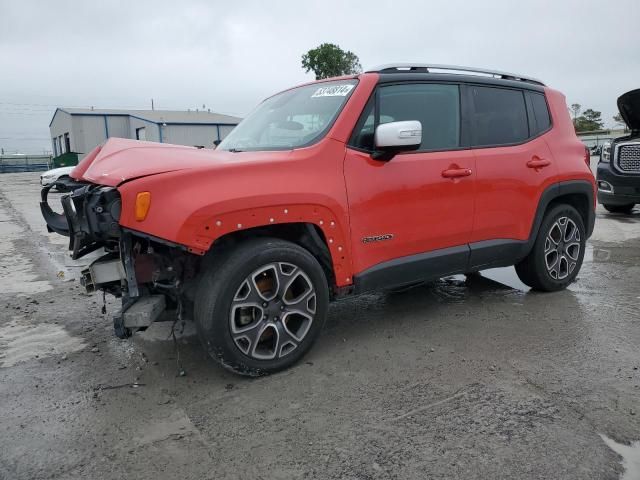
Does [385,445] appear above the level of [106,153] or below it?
below

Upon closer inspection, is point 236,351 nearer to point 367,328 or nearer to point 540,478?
point 367,328

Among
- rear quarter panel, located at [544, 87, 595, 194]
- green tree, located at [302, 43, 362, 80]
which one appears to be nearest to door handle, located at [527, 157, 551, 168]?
rear quarter panel, located at [544, 87, 595, 194]

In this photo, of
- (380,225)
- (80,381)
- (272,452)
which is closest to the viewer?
(272,452)

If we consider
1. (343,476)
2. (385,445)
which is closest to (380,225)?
(385,445)

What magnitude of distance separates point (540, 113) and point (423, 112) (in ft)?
4.88

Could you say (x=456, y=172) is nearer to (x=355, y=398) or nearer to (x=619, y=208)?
(x=355, y=398)

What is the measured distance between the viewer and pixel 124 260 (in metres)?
2.98

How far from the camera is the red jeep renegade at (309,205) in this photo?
2918 mm

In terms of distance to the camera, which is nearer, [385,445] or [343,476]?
[343,476]

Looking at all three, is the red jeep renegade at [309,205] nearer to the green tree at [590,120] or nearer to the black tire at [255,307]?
the black tire at [255,307]

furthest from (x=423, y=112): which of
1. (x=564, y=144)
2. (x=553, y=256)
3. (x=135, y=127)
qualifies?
(x=135, y=127)

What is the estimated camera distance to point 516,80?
4660mm

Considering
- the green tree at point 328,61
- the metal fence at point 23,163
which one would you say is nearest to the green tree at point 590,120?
the green tree at point 328,61

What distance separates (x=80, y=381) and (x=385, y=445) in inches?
78.0
